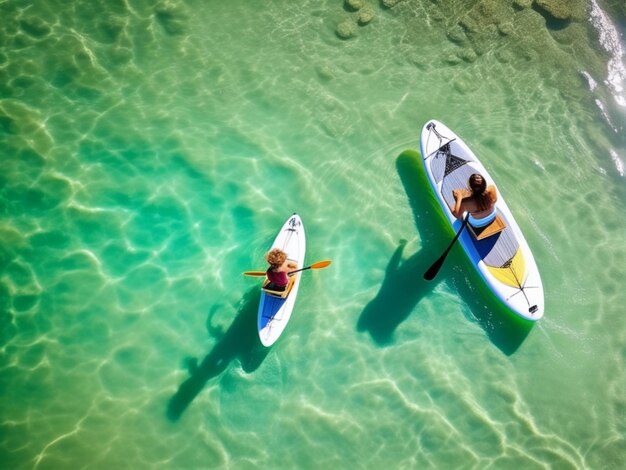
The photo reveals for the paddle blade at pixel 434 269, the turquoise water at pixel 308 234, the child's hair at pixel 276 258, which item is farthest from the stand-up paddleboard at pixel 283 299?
the paddle blade at pixel 434 269

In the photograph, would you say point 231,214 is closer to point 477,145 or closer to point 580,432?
point 477,145

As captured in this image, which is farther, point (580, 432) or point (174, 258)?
point (174, 258)

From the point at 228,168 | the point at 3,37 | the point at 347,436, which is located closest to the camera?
the point at 347,436

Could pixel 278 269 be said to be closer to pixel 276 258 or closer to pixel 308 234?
pixel 276 258

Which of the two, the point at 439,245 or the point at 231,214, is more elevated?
the point at 439,245

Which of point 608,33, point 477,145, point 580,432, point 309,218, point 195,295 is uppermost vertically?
point 608,33

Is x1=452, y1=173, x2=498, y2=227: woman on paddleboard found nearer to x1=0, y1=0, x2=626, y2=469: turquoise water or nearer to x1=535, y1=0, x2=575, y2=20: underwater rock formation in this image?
x1=0, y1=0, x2=626, y2=469: turquoise water

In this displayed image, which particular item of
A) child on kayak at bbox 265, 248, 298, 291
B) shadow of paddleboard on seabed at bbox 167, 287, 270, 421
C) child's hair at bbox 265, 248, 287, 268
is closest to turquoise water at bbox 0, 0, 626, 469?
shadow of paddleboard on seabed at bbox 167, 287, 270, 421

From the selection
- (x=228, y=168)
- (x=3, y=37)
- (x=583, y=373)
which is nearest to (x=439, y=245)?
(x=583, y=373)
